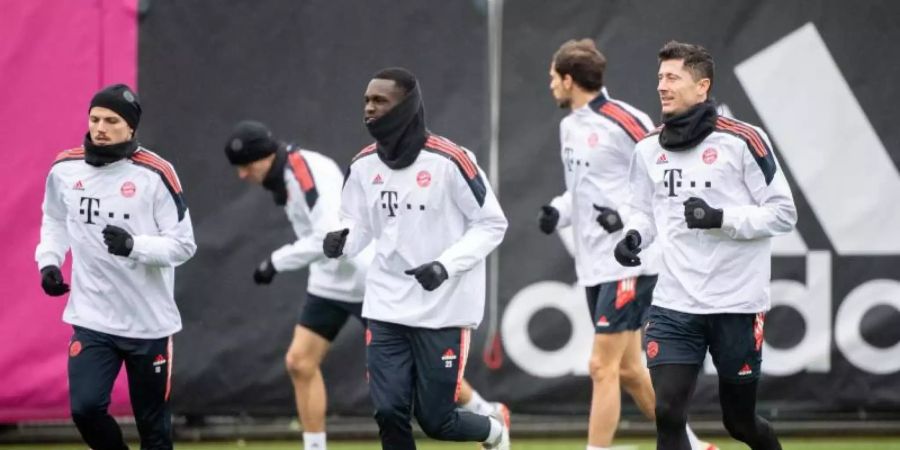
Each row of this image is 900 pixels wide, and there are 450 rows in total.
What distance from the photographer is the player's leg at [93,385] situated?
7.76m

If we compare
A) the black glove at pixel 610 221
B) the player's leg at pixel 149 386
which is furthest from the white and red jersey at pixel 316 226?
the black glove at pixel 610 221

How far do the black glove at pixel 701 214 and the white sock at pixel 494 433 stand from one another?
5.88ft

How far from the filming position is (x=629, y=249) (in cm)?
734

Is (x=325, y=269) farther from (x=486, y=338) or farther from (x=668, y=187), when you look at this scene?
(x=668, y=187)

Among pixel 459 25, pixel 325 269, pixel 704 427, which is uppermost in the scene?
pixel 459 25

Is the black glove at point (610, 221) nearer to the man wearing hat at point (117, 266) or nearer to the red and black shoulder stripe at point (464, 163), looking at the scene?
the red and black shoulder stripe at point (464, 163)

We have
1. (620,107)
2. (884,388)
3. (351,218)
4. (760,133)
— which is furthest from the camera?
(884,388)

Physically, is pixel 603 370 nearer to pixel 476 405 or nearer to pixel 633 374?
pixel 633 374

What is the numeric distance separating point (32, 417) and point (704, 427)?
492cm

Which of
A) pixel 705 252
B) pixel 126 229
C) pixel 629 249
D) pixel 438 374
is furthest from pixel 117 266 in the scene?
pixel 705 252

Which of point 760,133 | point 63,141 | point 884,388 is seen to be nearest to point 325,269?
point 63,141

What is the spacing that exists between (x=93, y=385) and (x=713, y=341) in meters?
3.18

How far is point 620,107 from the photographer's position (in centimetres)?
911

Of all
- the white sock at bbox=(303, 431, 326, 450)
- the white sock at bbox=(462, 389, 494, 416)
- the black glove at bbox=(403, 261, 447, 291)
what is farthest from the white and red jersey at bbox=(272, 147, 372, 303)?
the black glove at bbox=(403, 261, 447, 291)
